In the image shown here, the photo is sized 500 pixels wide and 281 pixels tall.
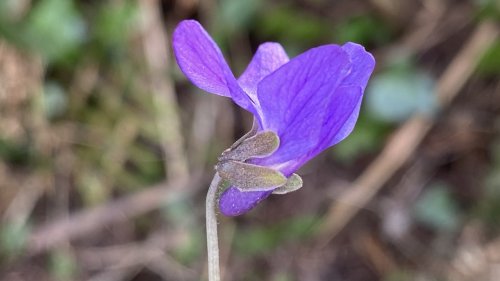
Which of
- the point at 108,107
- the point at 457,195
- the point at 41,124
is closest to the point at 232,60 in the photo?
the point at 108,107

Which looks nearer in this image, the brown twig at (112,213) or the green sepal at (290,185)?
the green sepal at (290,185)

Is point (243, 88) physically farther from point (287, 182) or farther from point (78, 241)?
point (78, 241)

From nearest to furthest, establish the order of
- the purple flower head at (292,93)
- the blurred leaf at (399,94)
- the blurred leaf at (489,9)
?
the purple flower head at (292,93) → the blurred leaf at (489,9) → the blurred leaf at (399,94)

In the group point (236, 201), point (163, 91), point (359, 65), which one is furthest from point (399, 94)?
point (236, 201)

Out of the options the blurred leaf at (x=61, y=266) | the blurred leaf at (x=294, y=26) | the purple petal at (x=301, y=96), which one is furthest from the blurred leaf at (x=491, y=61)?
the purple petal at (x=301, y=96)

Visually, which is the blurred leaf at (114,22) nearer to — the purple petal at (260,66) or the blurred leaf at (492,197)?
the blurred leaf at (492,197)
